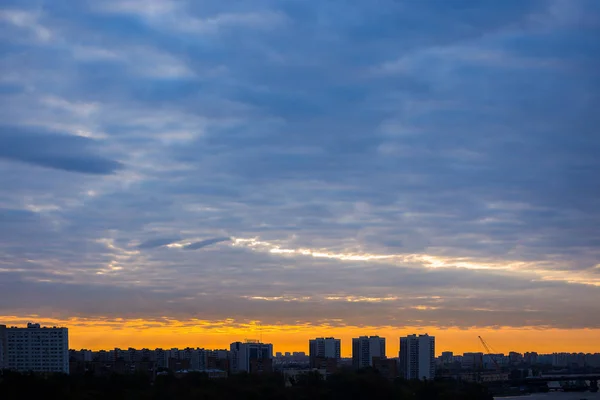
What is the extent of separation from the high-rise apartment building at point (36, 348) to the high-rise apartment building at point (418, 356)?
58.6m

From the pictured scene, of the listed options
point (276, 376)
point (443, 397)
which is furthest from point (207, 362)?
point (443, 397)

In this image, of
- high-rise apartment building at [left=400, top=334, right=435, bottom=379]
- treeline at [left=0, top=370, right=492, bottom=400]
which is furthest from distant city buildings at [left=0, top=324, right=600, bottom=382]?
treeline at [left=0, top=370, right=492, bottom=400]

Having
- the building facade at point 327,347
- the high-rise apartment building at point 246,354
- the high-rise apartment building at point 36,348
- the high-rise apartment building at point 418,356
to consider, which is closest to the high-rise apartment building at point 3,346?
the high-rise apartment building at point 36,348

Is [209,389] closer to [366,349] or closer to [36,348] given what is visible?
[36,348]

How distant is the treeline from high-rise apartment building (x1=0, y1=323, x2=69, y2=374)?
45072 millimetres

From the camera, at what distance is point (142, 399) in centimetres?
3956

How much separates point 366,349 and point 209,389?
10153 centimetres

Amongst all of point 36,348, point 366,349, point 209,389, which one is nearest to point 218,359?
point 366,349

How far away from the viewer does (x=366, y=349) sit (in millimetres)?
144625

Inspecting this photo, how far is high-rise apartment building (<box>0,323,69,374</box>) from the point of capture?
95.6m

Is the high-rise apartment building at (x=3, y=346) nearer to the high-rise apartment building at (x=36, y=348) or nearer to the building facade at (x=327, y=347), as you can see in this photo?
the high-rise apartment building at (x=36, y=348)

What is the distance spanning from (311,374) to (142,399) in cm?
2075

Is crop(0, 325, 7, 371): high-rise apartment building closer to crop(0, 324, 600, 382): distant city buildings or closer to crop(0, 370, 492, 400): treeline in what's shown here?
crop(0, 324, 600, 382): distant city buildings

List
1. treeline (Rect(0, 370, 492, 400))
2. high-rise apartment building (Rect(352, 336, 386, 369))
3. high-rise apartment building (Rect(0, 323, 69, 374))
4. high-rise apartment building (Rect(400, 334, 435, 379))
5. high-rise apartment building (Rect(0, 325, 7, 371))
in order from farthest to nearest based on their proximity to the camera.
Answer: high-rise apartment building (Rect(352, 336, 386, 369)) < high-rise apartment building (Rect(400, 334, 435, 379)) < high-rise apartment building (Rect(0, 323, 69, 374)) < high-rise apartment building (Rect(0, 325, 7, 371)) < treeline (Rect(0, 370, 492, 400))
